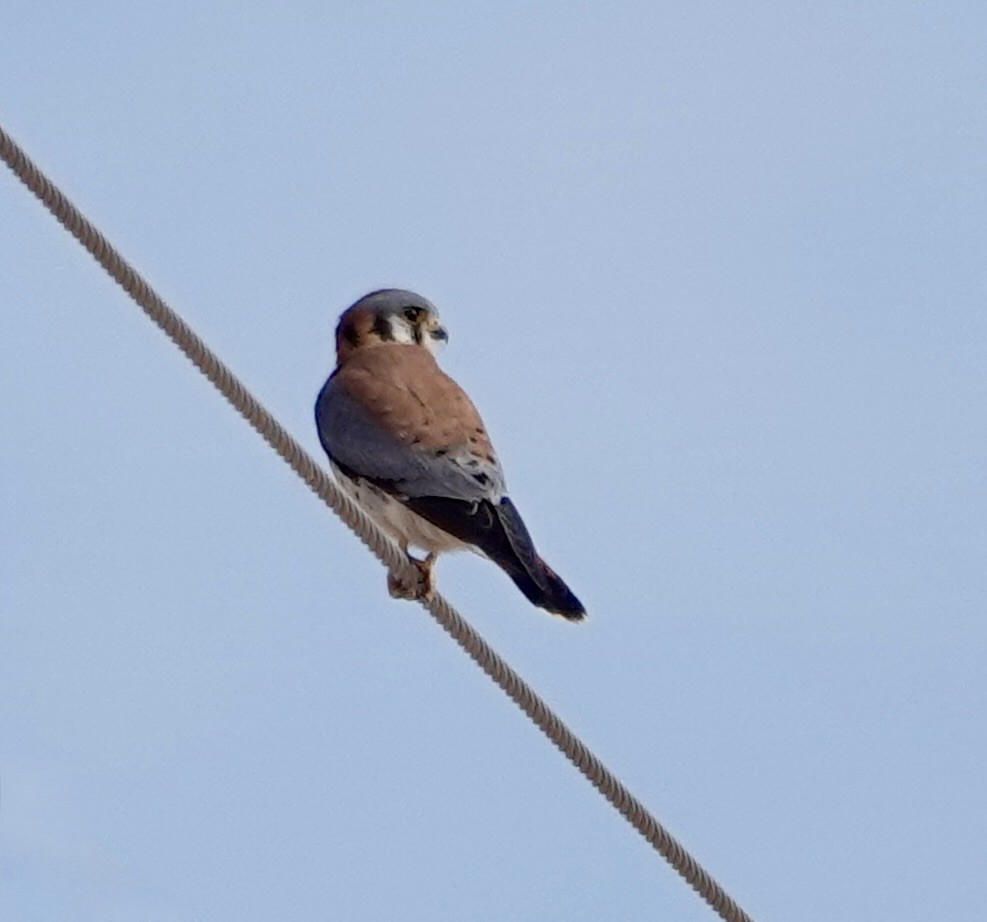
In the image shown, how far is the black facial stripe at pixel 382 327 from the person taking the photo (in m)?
9.21

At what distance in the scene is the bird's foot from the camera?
273 inches

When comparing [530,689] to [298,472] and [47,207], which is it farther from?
[47,207]

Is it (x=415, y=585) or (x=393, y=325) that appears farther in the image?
(x=393, y=325)

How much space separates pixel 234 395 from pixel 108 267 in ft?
1.67

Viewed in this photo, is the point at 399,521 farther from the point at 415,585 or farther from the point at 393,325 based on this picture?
the point at 393,325

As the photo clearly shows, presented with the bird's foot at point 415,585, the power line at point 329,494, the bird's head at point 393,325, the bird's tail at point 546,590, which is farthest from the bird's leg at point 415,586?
the bird's head at point 393,325

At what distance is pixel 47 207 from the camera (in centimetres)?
508

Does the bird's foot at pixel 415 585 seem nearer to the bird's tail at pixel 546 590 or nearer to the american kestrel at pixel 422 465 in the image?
the american kestrel at pixel 422 465

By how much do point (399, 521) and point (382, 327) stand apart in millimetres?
1537

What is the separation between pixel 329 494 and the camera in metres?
5.98

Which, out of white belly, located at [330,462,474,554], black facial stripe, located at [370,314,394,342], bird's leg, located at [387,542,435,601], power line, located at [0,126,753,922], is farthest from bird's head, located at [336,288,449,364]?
power line, located at [0,126,753,922]

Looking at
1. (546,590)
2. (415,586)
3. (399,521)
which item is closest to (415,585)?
(415,586)

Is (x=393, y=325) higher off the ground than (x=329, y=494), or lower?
higher

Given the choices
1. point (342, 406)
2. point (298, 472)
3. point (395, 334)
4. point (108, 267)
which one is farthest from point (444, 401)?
point (108, 267)
